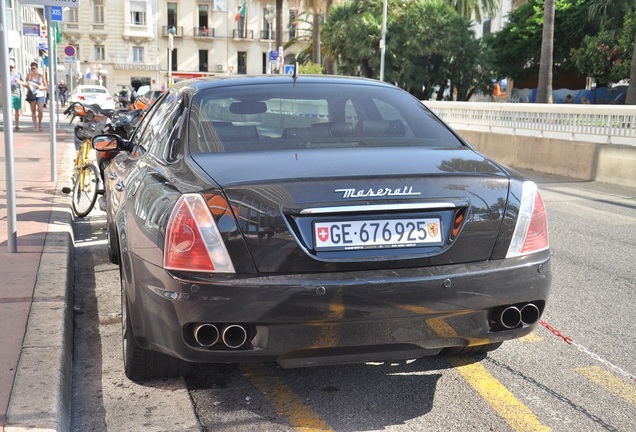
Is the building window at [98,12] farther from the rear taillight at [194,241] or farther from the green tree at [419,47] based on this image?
the rear taillight at [194,241]

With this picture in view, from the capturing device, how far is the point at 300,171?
3.23 m

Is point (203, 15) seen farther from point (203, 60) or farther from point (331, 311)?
point (331, 311)

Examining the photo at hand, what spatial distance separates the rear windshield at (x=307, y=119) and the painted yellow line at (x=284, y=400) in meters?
1.16

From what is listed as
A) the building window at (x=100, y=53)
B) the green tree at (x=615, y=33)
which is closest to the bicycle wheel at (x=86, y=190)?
the green tree at (x=615, y=33)

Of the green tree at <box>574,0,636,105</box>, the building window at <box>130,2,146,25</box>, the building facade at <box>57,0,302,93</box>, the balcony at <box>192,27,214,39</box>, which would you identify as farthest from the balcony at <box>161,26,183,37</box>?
the green tree at <box>574,0,636,105</box>

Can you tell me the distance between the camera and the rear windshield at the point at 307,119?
3812 millimetres

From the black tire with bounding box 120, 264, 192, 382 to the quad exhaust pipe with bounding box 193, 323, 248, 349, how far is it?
0.61 meters

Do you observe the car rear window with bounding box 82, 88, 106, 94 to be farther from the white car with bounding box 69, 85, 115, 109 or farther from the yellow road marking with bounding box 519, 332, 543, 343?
the yellow road marking with bounding box 519, 332, 543, 343

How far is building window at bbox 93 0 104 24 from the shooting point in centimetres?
7738

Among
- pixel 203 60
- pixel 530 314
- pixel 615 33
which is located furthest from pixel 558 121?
pixel 203 60

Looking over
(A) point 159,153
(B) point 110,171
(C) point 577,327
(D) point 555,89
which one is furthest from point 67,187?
(D) point 555,89

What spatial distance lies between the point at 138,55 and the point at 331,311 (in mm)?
80790

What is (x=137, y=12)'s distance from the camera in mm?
78312

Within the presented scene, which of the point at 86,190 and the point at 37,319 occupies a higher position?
the point at 86,190
